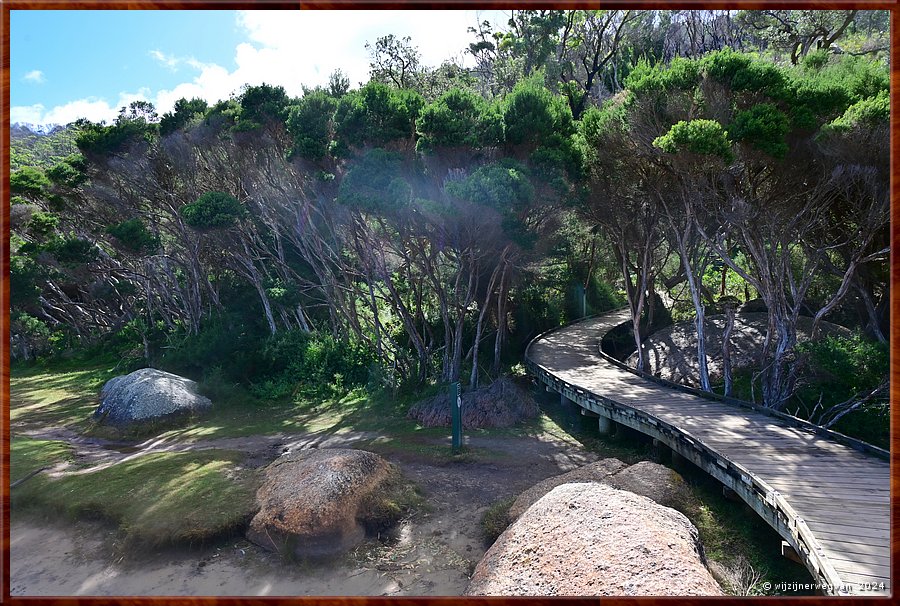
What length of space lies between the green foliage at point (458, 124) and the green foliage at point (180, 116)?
28.9ft

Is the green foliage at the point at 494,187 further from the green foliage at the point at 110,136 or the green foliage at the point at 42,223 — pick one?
the green foliage at the point at 42,223

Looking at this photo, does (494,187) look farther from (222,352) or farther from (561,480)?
(222,352)

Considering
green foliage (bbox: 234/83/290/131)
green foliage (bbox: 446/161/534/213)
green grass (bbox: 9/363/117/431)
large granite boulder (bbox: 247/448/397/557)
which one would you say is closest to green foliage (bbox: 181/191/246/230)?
green foliage (bbox: 234/83/290/131)

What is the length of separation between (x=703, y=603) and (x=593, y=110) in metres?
11.6

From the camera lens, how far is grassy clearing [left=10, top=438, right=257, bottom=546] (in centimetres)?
698

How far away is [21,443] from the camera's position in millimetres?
11742

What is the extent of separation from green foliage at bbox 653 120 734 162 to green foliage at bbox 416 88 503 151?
406 centimetres

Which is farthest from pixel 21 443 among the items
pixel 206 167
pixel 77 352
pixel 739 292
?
pixel 739 292

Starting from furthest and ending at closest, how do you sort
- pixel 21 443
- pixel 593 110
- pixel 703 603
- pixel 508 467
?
1. pixel 593 110
2. pixel 21 443
3. pixel 508 467
4. pixel 703 603

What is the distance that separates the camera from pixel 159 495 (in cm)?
809

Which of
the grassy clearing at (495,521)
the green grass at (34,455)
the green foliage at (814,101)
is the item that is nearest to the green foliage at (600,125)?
the green foliage at (814,101)

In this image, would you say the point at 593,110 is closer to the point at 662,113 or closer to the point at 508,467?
the point at 662,113

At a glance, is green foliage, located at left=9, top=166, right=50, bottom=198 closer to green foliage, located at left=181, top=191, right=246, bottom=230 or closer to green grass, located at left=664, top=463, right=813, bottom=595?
green foliage, located at left=181, top=191, right=246, bottom=230

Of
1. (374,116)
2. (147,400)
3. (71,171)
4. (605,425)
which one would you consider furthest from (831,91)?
(71,171)
